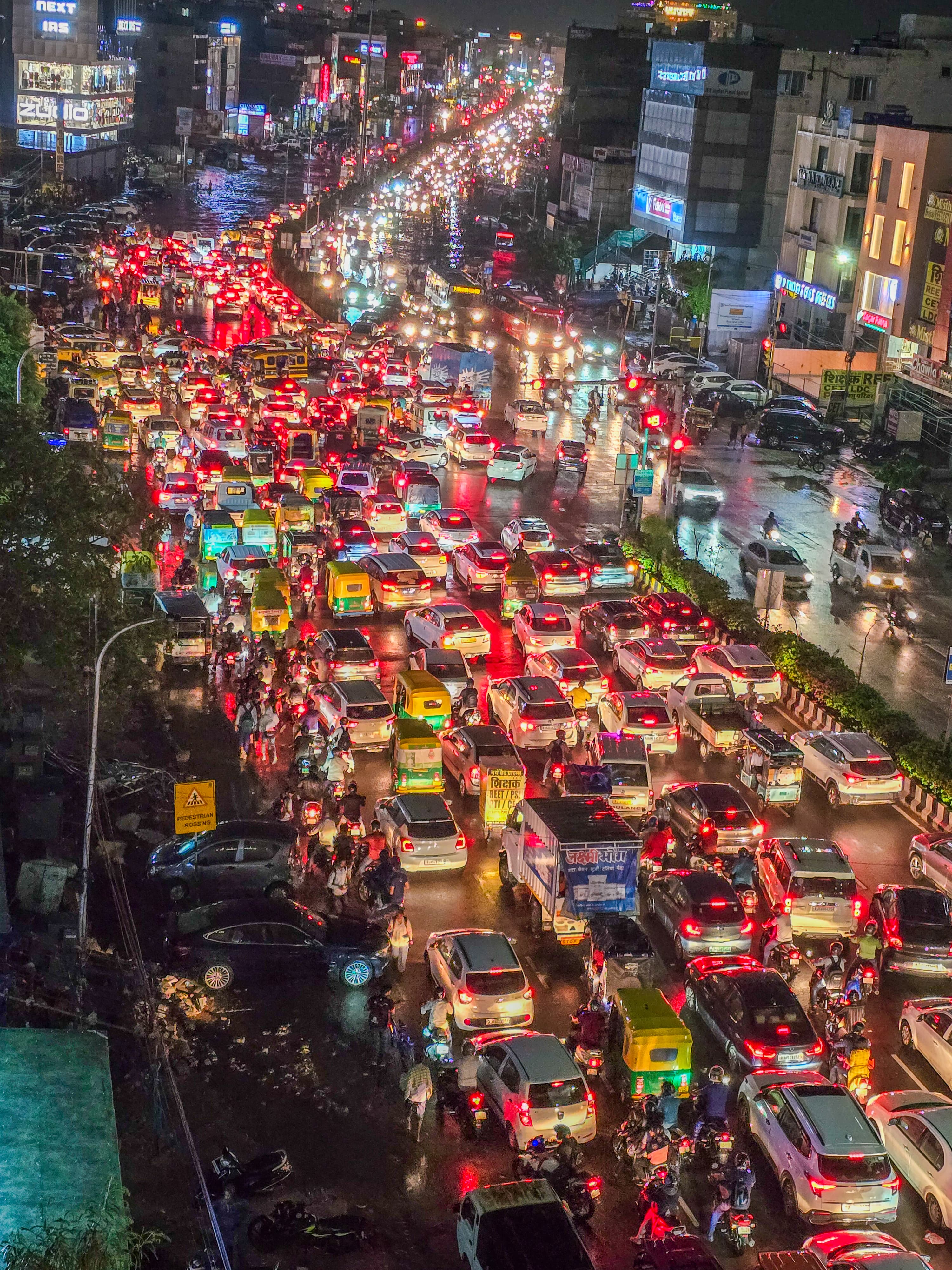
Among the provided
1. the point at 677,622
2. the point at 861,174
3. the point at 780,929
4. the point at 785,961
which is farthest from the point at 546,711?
the point at 861,174

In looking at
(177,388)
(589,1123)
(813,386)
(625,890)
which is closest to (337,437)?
(177,388)

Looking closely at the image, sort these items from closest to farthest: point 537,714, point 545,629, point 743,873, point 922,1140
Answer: point 922,1140, point 743,873, point 537,714, point 545,629

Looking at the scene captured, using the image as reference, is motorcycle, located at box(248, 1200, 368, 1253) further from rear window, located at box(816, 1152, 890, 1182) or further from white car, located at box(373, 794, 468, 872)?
white car, located at box(373, 794, 468, 872)

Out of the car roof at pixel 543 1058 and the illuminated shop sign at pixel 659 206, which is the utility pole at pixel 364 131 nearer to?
the illuminated shop sign at pixel 659 206

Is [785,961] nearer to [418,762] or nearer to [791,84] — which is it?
[418,762]

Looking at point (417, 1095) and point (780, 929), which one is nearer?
point (417, 1095)

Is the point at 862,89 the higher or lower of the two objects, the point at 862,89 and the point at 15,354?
the higher
